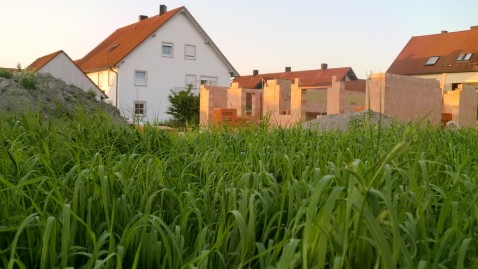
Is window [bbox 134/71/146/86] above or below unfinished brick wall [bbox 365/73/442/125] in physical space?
above

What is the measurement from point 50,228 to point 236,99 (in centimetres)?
1836

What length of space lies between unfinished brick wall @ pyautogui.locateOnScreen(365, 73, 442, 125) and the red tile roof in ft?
87.3

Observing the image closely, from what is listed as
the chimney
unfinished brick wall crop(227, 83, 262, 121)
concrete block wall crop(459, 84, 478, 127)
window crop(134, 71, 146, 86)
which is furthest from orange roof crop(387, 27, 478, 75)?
unfinished brick wall crop(227, 83, 262, 121)

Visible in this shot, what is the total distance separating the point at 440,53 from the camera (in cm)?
4512

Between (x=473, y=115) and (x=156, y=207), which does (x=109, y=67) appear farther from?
(x=156, y=207)

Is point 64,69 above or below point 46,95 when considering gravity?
above

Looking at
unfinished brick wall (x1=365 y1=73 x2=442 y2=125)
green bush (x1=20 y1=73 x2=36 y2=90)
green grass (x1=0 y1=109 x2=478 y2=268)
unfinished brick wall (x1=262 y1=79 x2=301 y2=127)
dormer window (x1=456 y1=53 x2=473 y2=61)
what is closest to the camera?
green grass (x1=0 y1=109 x2=478 y2=268)

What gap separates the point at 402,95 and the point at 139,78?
27.7 meters

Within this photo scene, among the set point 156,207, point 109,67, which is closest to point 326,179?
point 156,207

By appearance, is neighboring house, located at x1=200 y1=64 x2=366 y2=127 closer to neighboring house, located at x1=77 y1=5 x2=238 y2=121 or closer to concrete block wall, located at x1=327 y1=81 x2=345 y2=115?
concrete block wall, located at x1=327 y1=81 x2=345 y2=115

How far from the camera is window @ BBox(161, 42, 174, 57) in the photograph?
4149 cm

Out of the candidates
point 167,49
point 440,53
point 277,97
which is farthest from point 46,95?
point 440,53

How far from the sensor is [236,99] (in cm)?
2008

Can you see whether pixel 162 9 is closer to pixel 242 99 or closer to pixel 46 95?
pixel 242 99
